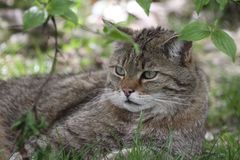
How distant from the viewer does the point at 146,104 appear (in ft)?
15.1

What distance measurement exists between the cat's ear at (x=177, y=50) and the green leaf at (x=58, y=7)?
108cm

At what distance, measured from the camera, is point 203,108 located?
4.89 m

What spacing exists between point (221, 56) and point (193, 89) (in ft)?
12.2

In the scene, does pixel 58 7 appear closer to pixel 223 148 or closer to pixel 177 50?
pixel 177 50

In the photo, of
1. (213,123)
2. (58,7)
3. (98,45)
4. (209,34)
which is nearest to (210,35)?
(209,34)

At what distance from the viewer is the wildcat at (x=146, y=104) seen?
4633 mm

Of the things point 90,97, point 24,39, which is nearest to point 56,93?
point 90,97

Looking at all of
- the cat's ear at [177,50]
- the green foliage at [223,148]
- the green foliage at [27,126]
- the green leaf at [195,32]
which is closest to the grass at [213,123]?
the green foliage at [223,148]

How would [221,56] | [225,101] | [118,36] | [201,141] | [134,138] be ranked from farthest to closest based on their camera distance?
1. [221,56]
2. [225,101]
3. [201,141]
4. [134,138]
5. [118,36]

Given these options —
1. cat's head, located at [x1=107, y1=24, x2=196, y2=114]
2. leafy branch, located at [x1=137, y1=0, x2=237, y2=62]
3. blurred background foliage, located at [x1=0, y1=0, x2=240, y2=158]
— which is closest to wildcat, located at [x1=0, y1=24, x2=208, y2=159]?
cat's head, located at [x1=107, y1=24, x2=196, y2=114]

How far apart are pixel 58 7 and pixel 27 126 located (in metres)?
1.03

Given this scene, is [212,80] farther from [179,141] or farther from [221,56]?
[179,141]

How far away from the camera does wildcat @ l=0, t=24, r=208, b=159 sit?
4633 millimetres

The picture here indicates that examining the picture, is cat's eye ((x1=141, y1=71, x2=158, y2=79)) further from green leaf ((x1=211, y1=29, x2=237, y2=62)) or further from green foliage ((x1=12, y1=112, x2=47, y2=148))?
green leaf ((x1=211, y1=29, x2=237, y2=62))
